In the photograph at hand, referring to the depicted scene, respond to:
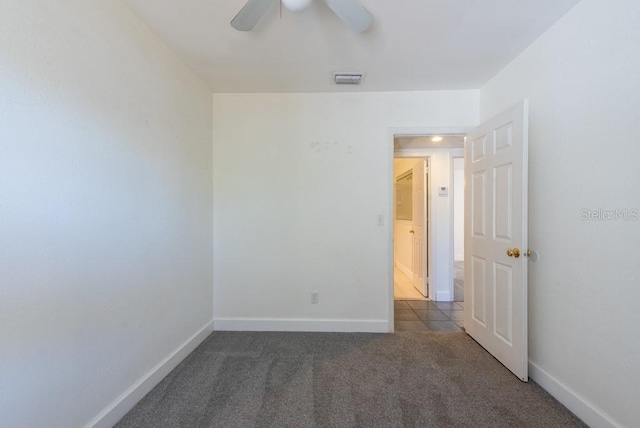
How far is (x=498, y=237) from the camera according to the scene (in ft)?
6.96

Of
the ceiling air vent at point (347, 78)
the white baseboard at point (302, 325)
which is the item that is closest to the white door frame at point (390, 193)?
the white baseboard at point (302, 325)

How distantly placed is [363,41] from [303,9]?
72 cm

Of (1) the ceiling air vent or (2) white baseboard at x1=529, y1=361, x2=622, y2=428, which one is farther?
(1) the ceiling air vent

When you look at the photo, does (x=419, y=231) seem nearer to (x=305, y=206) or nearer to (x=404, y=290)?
(x=404, y=290)

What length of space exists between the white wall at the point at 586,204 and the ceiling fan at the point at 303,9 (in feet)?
4.29

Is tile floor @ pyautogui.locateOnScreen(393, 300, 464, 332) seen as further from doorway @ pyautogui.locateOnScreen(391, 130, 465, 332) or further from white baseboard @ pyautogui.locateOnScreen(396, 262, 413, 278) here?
white baseboard @ pyautogui.locateOnScreen(396, 262, 413, 278)

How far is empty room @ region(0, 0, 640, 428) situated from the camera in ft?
4.00

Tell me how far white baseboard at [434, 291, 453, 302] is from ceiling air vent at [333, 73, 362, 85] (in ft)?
10.2

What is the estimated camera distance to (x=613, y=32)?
1386 millimetres

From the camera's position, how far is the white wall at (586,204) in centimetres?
132

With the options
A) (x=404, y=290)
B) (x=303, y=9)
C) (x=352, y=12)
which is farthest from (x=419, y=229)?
(x=303, y=9)

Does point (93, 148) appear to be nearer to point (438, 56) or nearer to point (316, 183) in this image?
point (316, 183)

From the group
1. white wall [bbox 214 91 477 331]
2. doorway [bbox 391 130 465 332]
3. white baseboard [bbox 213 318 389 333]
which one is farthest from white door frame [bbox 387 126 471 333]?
doorway [bbox 391 130 465 332]

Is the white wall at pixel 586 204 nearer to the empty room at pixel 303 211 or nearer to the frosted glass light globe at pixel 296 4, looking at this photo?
the empty room at pixel 303 211
